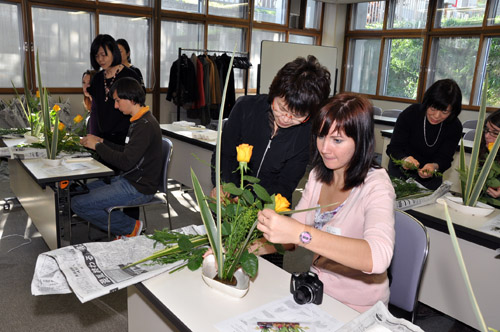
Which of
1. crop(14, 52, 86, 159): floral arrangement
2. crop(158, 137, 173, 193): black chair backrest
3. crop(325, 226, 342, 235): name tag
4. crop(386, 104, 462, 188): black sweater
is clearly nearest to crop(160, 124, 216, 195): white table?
crop(158, 137, 173, 193): black chair backrest

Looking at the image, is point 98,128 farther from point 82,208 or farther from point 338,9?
point 338,9

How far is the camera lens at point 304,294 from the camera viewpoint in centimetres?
125

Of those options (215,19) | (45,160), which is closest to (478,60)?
(215,19)

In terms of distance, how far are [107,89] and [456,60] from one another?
248 inches

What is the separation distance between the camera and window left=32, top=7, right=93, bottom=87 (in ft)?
19.1

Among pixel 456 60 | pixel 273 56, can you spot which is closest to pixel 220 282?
pixel 273 56

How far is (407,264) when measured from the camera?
1638 mm

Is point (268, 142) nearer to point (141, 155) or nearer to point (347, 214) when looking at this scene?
point (347, 214)

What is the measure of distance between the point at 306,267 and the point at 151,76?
15.9 ft

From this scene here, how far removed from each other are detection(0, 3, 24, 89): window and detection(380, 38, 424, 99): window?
6.36 metres

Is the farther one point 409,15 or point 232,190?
point 409,15

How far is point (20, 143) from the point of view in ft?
10.7

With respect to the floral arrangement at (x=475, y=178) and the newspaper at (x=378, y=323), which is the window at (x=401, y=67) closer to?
the floral arrangement at (x=475, y=178)

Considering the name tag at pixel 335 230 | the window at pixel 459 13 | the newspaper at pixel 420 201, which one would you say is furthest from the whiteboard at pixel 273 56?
the name tag at pixel 335 230
